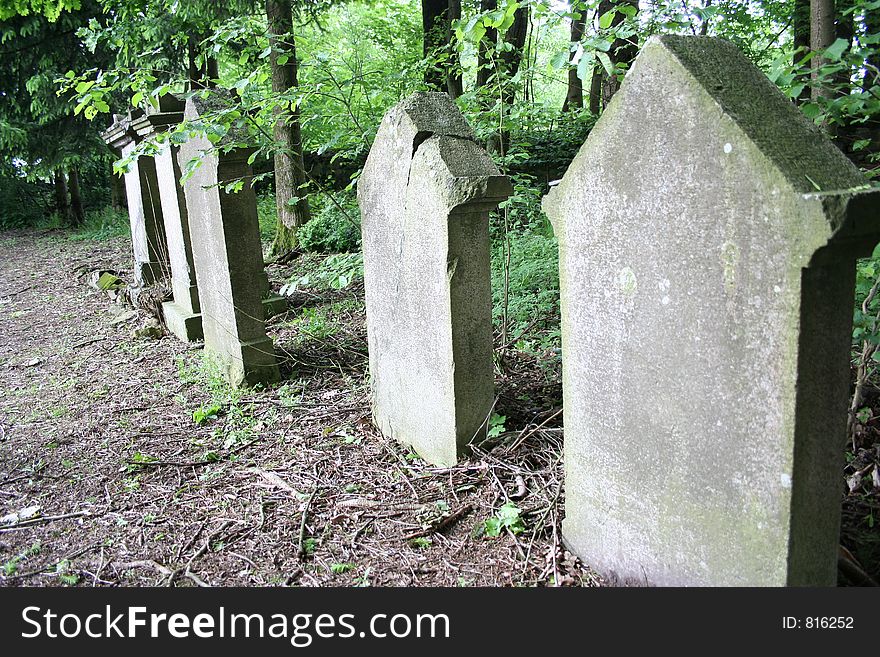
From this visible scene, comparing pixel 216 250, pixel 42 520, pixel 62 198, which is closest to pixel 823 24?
pixel 216 250

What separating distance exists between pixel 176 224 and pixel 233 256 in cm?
220

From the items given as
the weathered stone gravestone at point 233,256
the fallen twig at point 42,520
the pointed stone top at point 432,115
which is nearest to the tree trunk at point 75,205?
the weathered stone gravestone at point 233,256

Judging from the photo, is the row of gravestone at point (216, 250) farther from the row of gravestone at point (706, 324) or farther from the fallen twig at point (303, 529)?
the row of gravestone at point (706, 324)

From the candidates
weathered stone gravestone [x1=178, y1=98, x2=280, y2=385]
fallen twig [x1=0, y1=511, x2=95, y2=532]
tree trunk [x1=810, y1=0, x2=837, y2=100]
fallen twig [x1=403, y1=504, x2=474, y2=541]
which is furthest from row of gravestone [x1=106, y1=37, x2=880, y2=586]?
tree trunk [x1=810, y1=0, x2=837, y2=100]

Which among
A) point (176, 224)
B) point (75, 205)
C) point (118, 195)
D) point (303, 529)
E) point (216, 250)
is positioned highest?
point (118, 195)

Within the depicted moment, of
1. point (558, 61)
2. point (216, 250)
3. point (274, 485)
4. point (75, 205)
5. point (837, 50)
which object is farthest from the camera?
point (75, 205)

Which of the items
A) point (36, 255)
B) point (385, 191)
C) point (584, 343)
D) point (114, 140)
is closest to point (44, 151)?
point (36, 255)

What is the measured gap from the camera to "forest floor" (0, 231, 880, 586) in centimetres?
310

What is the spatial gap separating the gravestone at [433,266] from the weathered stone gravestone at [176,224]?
11.4 ft

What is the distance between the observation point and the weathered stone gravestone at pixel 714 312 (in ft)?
6.15

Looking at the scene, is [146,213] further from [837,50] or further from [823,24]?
[837,50]

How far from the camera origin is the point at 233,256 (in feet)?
17.9

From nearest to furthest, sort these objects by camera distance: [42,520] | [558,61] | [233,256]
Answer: [558,61]
[42,520]
[233,256]
